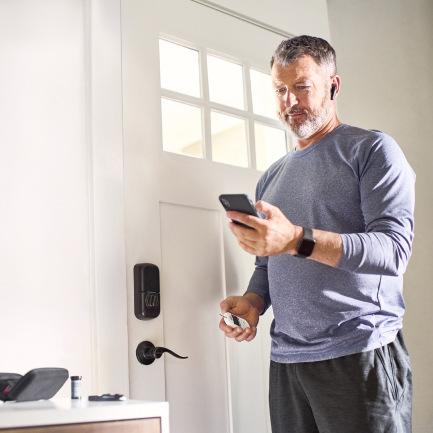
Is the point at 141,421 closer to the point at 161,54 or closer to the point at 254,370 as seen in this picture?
the point at 254,370

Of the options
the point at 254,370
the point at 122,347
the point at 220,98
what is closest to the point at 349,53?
the point at 220,98

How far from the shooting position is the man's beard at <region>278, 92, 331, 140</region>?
4.80ft

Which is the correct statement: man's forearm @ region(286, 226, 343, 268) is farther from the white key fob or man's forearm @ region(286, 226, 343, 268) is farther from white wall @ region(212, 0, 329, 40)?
white wall @ region(212, 0, 329, 40)

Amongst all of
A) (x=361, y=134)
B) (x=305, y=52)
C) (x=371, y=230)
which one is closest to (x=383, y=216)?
(x=371, y=230)

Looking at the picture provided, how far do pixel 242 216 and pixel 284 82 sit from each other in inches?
24.1

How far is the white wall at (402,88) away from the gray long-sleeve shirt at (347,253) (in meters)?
0.90

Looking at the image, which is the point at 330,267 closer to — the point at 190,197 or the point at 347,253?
the point at 347,253

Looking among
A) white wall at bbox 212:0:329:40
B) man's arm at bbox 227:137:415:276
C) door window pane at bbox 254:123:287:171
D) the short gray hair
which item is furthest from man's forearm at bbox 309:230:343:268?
white wall at bbox 212:0:329:40

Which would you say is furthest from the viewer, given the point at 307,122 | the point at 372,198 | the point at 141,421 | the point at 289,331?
the point at 307,122

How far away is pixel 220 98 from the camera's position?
1.83 meters

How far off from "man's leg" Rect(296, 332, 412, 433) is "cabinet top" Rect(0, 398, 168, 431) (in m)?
0.53

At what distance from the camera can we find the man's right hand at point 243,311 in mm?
1426

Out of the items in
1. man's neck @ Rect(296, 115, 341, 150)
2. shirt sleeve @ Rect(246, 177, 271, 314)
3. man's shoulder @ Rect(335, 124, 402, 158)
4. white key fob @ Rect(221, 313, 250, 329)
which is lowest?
white key fob @ Rect(221, 313, 250, 329)

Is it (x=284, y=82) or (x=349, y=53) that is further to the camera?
(x=349, y=53)
